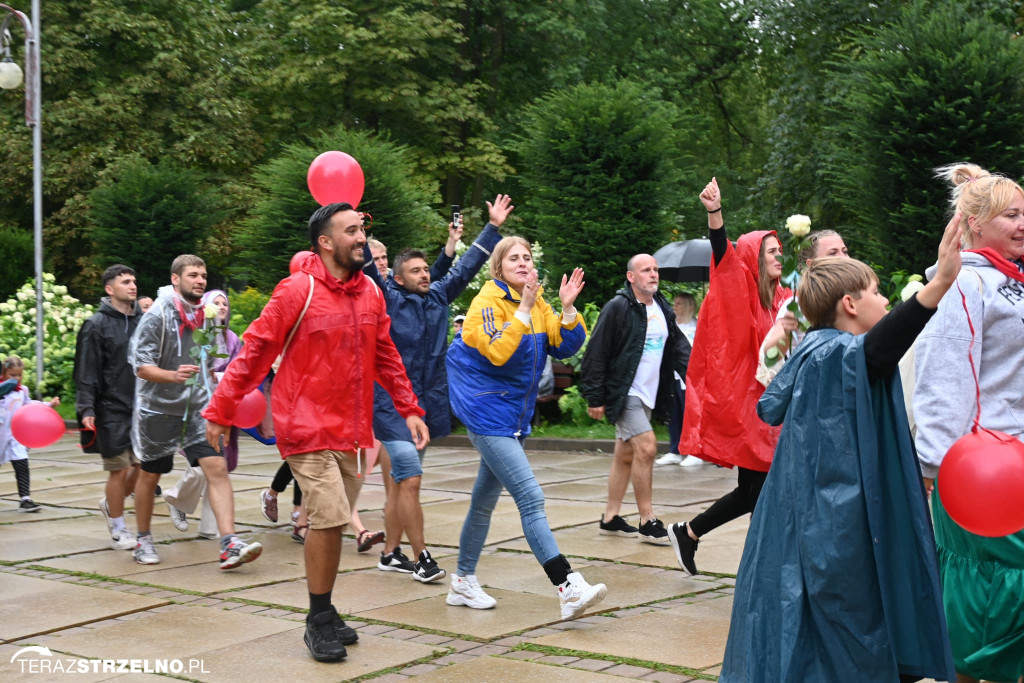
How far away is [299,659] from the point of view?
5.28m

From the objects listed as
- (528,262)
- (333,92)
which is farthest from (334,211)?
(333,92)

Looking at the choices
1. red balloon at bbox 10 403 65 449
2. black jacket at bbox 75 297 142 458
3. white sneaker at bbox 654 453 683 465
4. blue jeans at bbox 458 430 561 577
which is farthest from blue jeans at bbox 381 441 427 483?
white sneaker at bbox 654 453 683 465

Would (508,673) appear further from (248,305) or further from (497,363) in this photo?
(248,305)

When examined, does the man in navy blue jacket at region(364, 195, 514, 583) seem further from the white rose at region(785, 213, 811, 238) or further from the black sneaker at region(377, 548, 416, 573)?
the white rose at region(785, 213, 811, 238)

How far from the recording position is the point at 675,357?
8664 mm

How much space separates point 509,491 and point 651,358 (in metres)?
2.65

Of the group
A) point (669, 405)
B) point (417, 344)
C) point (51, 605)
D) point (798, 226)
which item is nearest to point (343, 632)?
point (51, 605)

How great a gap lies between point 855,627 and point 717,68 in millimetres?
34678

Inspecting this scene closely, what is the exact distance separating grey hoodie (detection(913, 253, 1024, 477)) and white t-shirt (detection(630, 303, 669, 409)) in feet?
14.3

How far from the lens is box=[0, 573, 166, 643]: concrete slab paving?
19.4 ft

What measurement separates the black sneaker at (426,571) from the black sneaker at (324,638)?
1.47 metres

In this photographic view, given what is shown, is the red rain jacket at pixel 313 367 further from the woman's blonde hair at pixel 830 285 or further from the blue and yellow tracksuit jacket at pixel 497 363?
the woman's blonde hair at pixel 830 285

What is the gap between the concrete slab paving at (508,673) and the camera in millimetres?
4871

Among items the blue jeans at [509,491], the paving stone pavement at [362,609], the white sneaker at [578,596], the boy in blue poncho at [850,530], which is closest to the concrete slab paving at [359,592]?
the paving stone pavement at [362,609]
